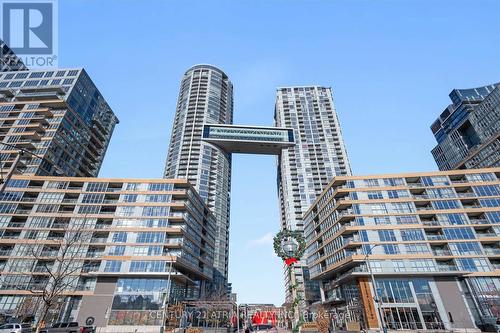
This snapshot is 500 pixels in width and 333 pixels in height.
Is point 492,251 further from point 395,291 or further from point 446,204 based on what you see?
point 395,291

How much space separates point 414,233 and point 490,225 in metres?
13.9

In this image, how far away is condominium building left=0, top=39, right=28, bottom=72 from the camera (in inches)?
4026

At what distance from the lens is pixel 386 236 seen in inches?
2012

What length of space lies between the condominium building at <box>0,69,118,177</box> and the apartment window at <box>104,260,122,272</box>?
36.6m

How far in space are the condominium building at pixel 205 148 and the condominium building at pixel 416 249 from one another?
56004 mm

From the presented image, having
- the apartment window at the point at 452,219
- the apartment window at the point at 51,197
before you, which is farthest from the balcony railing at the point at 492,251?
the apartment window at the point at 51,197

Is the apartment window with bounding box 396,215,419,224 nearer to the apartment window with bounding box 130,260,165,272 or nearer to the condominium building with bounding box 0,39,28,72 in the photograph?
the apartment window with bounding box 130,260,165,272

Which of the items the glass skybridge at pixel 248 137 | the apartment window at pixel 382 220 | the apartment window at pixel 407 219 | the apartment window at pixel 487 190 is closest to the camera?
the apartment window at pixel 407 219

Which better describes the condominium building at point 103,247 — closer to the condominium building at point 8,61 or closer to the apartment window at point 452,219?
the apartment window at point 452,219

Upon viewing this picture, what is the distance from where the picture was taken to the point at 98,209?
56.8 m

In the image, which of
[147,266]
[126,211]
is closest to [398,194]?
[147,266]

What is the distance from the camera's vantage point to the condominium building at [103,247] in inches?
1900

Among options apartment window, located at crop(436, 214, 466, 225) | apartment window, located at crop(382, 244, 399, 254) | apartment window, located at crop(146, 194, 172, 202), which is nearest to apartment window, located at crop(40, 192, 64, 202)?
apartment window, located at crop(146, 194, 172, 202)

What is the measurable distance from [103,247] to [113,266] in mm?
5002
